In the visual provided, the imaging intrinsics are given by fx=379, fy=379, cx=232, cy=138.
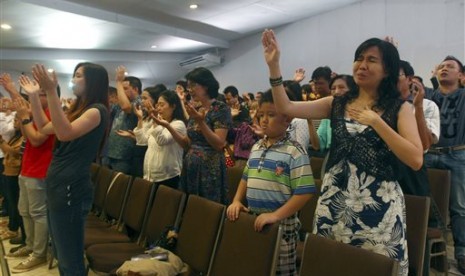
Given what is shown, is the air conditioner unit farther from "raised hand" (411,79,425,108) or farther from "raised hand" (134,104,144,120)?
"raised hand" (411,79,425,108)

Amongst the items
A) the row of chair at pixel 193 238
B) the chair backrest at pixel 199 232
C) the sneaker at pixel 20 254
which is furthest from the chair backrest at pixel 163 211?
the sneaker at pixel 20 254

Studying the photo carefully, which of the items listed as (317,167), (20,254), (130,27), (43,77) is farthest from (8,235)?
→ (130,27)

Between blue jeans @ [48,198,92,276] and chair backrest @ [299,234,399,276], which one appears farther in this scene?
blue jeans @ [48,198,92,276]

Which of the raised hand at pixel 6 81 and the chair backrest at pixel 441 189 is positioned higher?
the raised hand at pixel 6 81

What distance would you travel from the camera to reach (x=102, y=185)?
316 centimetres

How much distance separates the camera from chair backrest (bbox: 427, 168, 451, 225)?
2.35 metres

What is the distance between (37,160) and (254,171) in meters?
1.79

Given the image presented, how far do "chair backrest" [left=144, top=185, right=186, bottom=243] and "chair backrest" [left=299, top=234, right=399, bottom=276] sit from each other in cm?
98

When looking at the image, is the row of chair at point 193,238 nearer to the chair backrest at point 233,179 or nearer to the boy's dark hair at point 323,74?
the chair backrest at point 233,179

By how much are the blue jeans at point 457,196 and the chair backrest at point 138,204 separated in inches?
82.1

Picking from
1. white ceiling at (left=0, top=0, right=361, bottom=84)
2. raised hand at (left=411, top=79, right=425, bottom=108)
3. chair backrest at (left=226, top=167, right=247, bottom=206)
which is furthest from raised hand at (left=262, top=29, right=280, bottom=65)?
white ceiling at (left=0, top=0, right=361, bottom=84)

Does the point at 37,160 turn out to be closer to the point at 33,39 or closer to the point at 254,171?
the point at 254,171

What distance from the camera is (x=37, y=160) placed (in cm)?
269

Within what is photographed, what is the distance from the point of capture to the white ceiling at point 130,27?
5.84 meters
